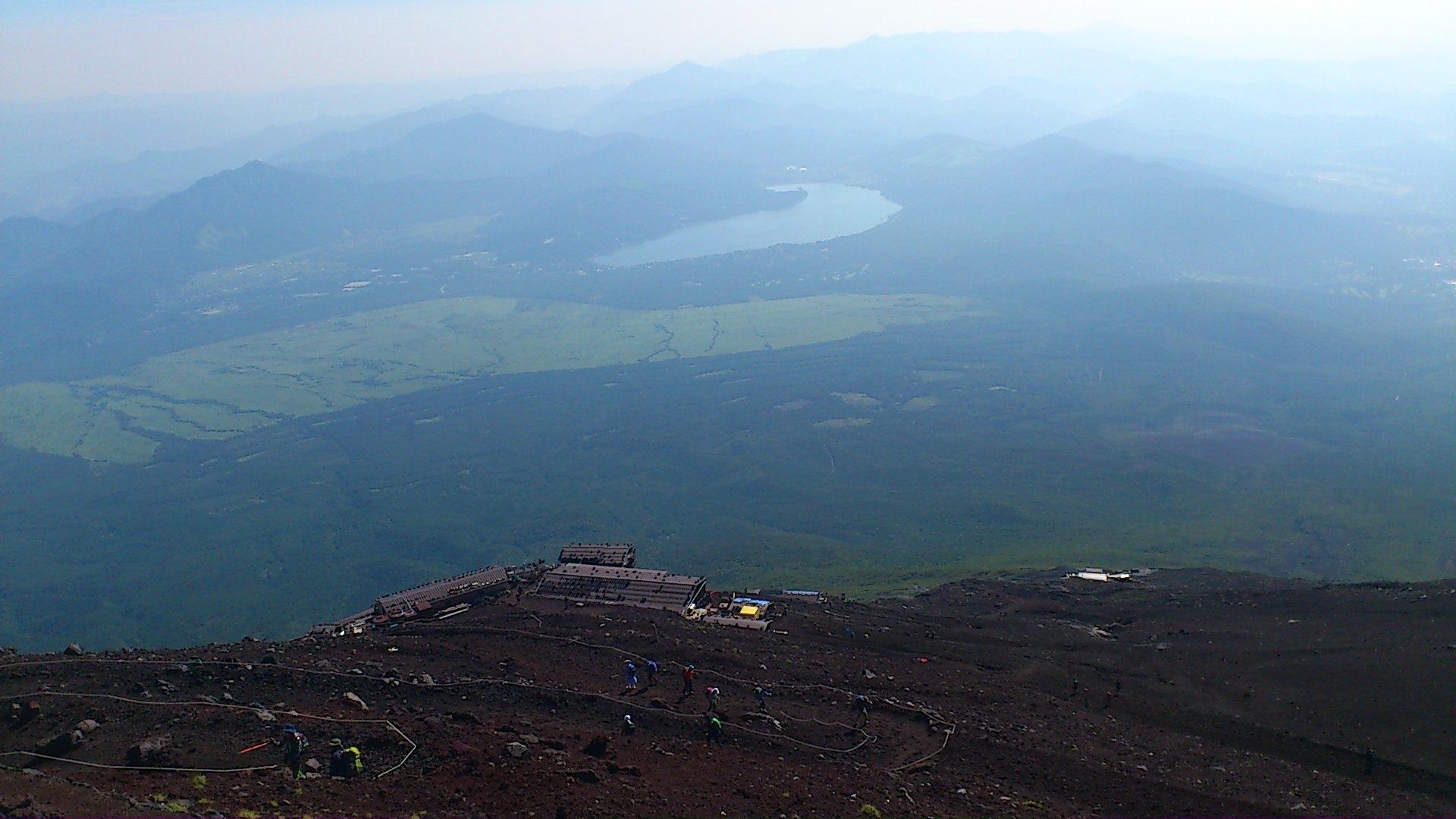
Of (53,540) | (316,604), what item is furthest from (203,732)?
(53,540)

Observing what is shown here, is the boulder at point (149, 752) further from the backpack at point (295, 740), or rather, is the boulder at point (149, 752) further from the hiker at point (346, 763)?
the hiker at point (346, 763)

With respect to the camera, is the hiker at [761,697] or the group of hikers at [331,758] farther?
the hiker at [761,697]

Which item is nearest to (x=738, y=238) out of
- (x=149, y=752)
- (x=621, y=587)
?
(x=621, y=587)

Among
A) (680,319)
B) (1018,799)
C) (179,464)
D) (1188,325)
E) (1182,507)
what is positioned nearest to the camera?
(1018,799)

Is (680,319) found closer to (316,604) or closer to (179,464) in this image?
(179,464)

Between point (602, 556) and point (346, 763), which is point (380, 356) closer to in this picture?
point (602, 556)

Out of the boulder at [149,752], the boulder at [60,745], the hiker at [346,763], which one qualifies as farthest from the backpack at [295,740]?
the boulder at [60,745]
